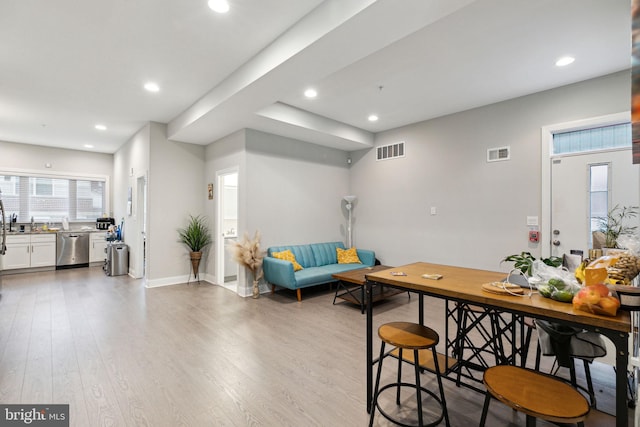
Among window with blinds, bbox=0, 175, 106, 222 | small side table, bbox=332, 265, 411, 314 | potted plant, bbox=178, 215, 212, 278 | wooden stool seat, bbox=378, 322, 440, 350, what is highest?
window with blinds, bbox=0, 175, 106, 222

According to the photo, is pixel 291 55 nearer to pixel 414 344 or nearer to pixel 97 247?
pixel 414 344

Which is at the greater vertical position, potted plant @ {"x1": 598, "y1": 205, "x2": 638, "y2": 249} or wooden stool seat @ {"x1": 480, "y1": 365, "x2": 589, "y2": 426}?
potted plant @ {"x1": 598, "y1": 205, "x2": 638, "y2": 249}

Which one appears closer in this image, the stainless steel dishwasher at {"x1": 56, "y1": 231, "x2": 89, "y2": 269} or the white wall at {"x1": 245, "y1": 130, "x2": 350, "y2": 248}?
the white wall at {"x1": 245, "y1": 130, "x2": 350, "y2": 248}

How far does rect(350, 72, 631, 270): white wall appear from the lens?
13.0 feet

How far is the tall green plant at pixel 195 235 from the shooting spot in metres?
5.71

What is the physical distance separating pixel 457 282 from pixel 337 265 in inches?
149

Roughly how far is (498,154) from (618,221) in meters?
1.62

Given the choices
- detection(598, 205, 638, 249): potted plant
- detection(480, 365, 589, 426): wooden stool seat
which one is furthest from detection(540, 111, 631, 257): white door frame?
detection(480, 365, 589, 426): wooden stool seat

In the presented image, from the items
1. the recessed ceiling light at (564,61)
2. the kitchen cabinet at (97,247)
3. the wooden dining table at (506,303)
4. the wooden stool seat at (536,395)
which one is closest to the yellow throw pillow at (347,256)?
the wooden dining table at (506,303)

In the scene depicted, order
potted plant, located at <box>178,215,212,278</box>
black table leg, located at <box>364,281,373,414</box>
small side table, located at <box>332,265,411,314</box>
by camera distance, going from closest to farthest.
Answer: black table leg, located at <box>364,281,373,414</box> < small side table, located at <box>332,265,411,314</box> < potted plant, located at <box>178,215,212,278</box>

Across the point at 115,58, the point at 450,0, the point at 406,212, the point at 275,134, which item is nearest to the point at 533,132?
the point at 406,212

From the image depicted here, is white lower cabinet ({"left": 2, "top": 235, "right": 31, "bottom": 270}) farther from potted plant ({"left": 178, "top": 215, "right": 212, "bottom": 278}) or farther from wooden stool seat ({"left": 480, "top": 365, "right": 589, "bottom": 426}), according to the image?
wooden stool seat ({"left": 480, "top": 365, "right": 589, "bottom": 426})

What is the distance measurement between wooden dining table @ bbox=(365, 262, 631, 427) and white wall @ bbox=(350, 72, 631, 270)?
110 inches

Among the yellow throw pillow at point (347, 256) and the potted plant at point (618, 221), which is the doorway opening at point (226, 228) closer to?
the yellow throw pillow at point (347, 256)
